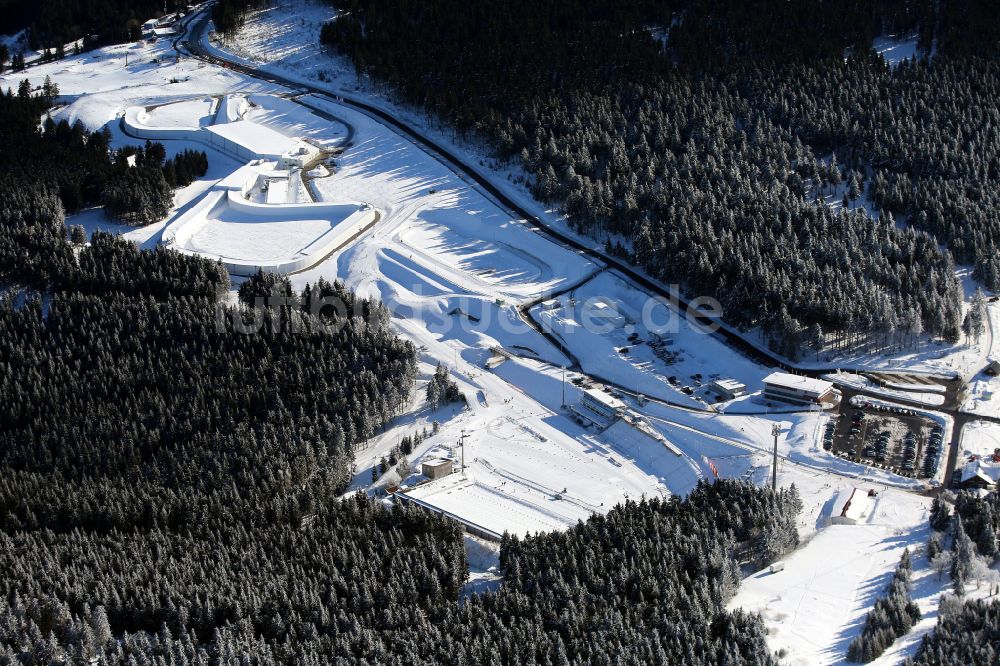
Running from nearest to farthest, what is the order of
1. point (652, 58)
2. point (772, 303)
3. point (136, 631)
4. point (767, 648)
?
point (767, 648) < point (136, 631) < point (772, 303) < point (652, 58)

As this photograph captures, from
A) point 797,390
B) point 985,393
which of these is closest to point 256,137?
point 797,390

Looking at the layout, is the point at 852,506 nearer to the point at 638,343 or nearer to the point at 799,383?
the point at 799,383

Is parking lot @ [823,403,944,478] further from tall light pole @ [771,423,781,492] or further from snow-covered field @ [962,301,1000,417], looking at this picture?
tall light pole @ [771,423,781,492]

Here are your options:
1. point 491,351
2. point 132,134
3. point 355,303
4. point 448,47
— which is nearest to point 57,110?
point 132,134

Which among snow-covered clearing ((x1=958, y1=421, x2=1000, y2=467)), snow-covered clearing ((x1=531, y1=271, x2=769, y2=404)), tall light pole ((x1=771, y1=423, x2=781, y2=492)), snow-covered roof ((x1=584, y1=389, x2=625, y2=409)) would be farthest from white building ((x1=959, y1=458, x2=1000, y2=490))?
snow-covered roof ((x1=584, y1=389, x2=625, y2=409))

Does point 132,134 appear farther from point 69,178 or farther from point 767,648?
point 767,648

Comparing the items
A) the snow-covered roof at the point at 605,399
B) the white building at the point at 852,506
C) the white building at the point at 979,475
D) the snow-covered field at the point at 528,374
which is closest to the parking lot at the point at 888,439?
the snow-covered field at the point at 528,374
